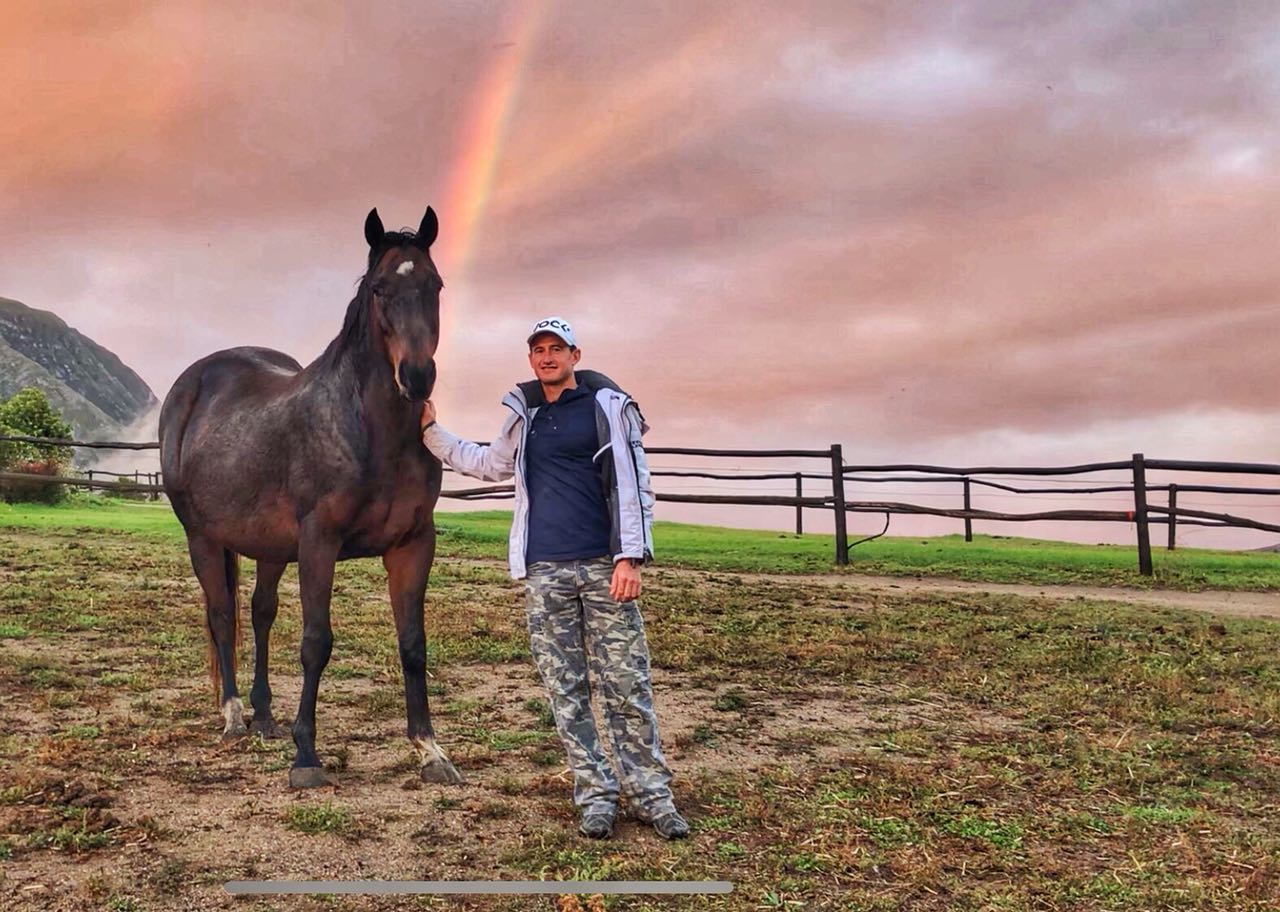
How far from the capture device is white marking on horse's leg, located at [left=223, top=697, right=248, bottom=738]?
4.80 m

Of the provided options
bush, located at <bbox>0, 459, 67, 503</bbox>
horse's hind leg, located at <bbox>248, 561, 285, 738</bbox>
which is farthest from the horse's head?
bush, located at <bbox>0, 459, 67, 503</bbox>

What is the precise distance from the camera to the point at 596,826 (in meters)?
3.39

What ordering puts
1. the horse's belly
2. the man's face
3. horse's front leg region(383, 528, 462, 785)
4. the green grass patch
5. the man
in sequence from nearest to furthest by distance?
1. the green grass patch
2. the man
3. the man's face
4. the horse's belly
5. horse's front leg region(383, 528, 462, 785)

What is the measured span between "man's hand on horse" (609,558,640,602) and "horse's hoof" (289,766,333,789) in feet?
5.65

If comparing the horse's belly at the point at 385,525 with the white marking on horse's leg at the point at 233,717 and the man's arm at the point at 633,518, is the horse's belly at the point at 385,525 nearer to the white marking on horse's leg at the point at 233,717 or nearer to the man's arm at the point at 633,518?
the man's arm at the point at 633,518

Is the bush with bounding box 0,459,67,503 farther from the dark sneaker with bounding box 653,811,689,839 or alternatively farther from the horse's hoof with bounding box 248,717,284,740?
the dark sneaker with bounding box 653,811,689,839

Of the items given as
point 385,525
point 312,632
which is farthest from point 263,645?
point 385,525

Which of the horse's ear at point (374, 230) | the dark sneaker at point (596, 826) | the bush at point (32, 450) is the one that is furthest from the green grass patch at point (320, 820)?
the bush at point (32, 450)

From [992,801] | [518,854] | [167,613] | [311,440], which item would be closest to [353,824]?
[518,854]

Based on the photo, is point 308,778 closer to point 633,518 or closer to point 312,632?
point 312,632

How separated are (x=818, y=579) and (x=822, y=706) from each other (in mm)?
7236

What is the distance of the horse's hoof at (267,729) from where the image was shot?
4.87 metres

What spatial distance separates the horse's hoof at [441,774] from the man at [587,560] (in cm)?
70

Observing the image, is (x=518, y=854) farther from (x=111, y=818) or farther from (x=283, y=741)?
(x=283, y=741)
